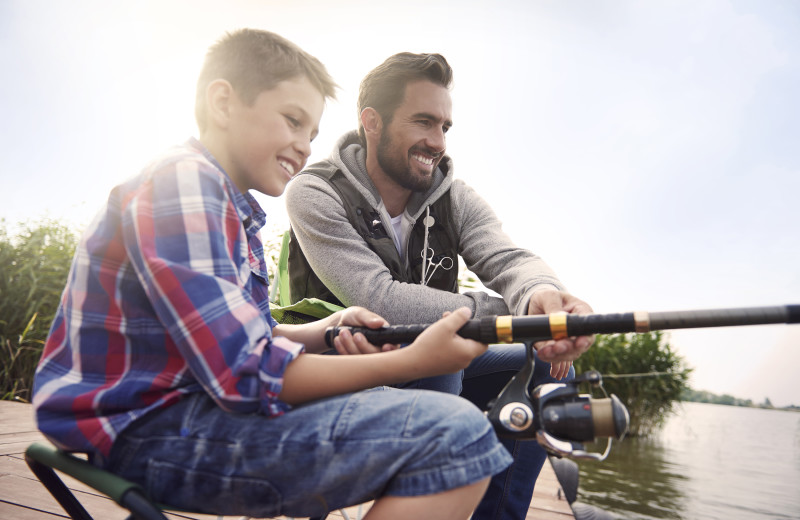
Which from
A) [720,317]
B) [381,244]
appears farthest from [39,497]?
[720,317]

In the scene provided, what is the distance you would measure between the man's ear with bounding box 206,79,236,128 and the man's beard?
121cm

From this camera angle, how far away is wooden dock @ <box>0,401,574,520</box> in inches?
81.4

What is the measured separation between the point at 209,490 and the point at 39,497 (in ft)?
5.84

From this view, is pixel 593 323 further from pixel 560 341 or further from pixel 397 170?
pixel 397 170

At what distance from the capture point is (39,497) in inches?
87.2

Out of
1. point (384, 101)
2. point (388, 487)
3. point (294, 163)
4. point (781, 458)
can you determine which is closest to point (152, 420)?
point (388, 487)

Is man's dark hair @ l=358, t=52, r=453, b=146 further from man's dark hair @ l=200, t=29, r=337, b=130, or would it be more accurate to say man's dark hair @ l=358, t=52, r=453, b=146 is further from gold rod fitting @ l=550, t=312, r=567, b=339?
gold rod fitting @ l=550, t=312, r=567, b=339

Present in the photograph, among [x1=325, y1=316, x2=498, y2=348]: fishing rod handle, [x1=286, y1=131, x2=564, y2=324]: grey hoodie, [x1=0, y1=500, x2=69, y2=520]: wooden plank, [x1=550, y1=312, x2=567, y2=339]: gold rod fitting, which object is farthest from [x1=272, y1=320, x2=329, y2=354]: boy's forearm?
[x1=0, y1=500, x2=69, y2=520]: wooden plank

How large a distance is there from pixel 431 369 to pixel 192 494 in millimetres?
481

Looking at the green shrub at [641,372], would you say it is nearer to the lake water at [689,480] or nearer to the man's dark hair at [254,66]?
the lake water at [689,480]

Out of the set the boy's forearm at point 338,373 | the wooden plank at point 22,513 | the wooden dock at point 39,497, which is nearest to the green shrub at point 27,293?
the wooden dock at point 39,497

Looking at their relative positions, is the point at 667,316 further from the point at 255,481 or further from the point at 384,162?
the point at 384,162

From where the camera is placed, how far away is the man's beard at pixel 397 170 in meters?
2.44

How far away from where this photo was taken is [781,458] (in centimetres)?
1240
